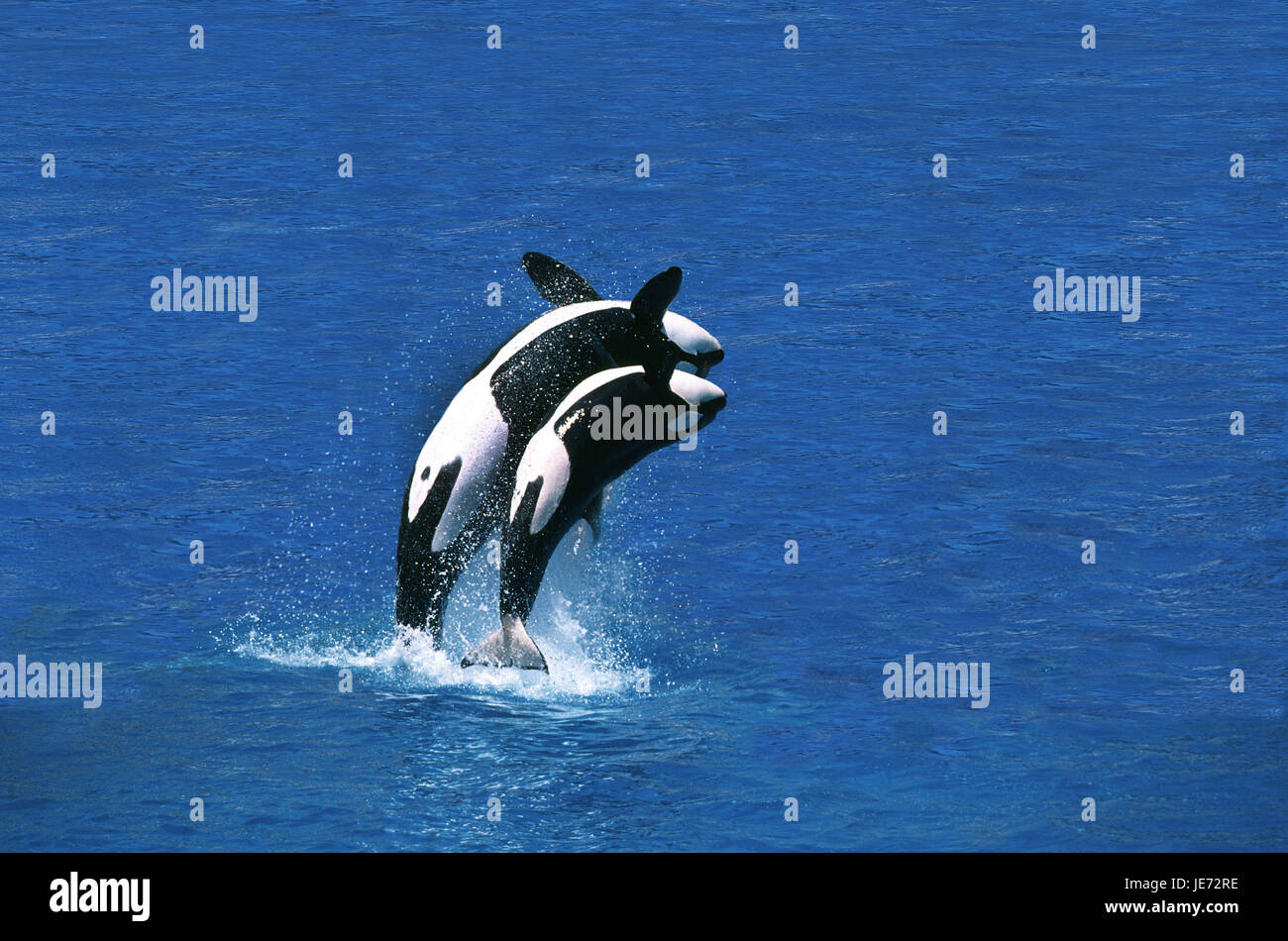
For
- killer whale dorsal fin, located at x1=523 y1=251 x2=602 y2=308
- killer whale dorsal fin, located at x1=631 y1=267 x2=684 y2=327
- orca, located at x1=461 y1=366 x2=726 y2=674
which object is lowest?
orca, located at x1=461 y1=366 x2=726 y2=674

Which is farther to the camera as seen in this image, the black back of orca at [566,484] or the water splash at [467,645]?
the water splash at [467,645]

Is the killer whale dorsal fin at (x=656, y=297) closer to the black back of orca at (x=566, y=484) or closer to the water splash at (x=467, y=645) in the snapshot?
the black back of orca at (x=566, y=484)

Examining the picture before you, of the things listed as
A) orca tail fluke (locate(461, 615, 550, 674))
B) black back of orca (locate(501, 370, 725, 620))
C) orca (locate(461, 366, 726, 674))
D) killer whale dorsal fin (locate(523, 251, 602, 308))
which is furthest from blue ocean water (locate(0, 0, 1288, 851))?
killer whale dorsal fin (locate(523, 251, 602, 308))

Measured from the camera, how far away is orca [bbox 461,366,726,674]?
→ 37.5 ft

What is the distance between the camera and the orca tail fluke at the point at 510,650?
11352mm

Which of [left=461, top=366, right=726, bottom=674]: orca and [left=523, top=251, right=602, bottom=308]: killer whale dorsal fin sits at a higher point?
[left=523, top=251, right=602, bottom=308]: killer whale dorsal fin

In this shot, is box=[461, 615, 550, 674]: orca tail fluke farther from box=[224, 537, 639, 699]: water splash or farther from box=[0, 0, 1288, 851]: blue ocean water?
box=[224, 537, 639, 699]: water splash

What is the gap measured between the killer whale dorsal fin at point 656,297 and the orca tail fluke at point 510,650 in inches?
70.3

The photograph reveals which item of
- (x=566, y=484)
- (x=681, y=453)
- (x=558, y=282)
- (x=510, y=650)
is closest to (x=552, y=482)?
(x=566, y=484)

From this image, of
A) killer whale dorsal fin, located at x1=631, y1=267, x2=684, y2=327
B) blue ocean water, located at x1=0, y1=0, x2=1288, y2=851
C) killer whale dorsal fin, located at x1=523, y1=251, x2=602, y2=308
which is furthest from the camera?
killer whale dorsal fin, located at x1=523, y1=251, x2=602, y2=308

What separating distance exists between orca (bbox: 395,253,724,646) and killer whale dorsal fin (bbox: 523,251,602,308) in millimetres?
492

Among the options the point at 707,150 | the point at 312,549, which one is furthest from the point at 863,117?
the point at 312,549

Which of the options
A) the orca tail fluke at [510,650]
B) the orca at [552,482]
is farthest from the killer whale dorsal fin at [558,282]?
the orca tail fluke at [510,650]

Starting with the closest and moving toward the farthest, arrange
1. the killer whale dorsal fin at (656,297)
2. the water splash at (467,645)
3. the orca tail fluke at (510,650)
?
the orca tail fluke at (510,650) → the killer whale dorsal fin at (656,297) → the water splash at (467,645)
